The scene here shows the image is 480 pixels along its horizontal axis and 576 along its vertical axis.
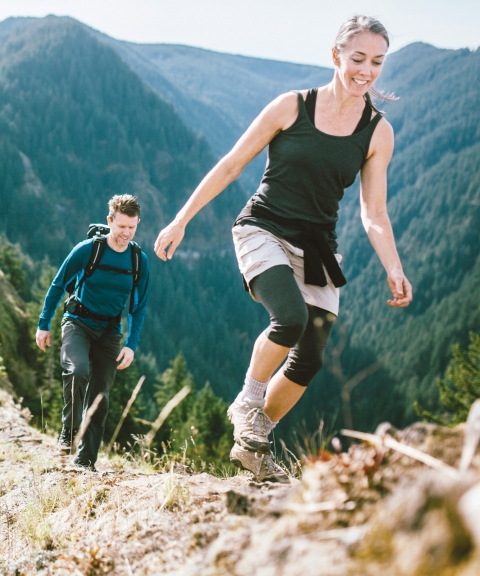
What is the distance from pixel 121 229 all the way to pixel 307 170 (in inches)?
84.2

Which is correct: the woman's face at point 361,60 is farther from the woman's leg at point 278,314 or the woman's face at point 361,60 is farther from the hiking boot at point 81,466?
the hiking boot at point 81,466

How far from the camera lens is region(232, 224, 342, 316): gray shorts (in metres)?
2.88

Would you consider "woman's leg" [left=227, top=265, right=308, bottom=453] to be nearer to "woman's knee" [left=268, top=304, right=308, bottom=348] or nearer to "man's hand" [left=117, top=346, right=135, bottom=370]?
"woman's knee" [left=268, top=304, right=308, bottom=348]

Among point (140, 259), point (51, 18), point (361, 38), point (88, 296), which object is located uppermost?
point (51, 18)

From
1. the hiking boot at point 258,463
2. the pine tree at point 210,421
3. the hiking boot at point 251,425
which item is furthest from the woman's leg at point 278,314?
the pine tree at point 210,421

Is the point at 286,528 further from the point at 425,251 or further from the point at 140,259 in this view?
the point at 425,251

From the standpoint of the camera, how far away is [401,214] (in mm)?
176125

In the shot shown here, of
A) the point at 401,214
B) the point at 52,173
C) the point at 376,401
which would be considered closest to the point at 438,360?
the point at 376,401

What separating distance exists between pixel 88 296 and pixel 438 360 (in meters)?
105

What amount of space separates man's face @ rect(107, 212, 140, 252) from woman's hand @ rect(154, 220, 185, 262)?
1.81 metres

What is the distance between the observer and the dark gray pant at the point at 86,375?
165 inches

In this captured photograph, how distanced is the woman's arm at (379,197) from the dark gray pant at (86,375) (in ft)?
8.04

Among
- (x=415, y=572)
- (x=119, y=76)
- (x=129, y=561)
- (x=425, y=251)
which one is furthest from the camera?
(x=119, y=76)

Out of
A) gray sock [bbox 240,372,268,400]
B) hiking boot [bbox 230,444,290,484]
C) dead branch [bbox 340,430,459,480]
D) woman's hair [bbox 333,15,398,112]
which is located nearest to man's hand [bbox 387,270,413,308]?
gray sock [bbox 240,372,268,400]
